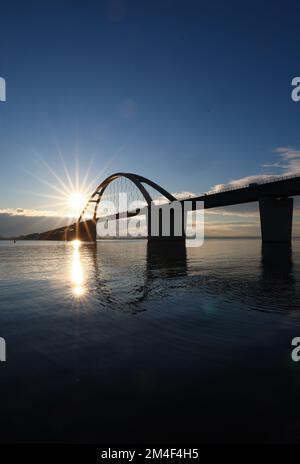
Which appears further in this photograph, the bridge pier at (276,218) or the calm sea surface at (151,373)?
the bridge pier at (276,218)

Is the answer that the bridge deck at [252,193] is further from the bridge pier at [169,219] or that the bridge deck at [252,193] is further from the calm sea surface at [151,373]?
the calm sea surface at [151,373]

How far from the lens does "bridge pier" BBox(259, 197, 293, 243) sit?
7475 centimetres

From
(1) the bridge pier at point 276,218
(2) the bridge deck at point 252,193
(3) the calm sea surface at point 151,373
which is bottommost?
(3) the calm sea surface at point 151,373

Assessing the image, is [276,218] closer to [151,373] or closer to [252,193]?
[252,193]

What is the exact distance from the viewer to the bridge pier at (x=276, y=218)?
74750mm

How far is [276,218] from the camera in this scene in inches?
2970

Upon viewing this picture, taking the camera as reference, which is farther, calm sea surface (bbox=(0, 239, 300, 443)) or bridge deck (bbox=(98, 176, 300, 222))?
bridge deck (bbox=(98, 176, 300, 222))

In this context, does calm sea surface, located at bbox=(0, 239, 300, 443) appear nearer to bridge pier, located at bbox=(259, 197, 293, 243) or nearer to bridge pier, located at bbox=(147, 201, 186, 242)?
bridge pier, located at bbox=(259, 197, 293, 243)

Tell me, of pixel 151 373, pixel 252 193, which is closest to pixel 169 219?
pixel 252 193

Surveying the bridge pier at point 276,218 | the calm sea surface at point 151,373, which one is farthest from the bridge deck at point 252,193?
the calm sea surface at point 151,373

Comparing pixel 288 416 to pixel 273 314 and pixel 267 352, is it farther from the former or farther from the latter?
pixel 273 314

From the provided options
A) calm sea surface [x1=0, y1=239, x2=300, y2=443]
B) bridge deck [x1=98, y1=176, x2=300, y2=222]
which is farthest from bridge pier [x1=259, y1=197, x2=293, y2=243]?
calm sea surface [x1=0, y1=239, x2=300, y2=443]

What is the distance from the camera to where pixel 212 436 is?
4.05m
